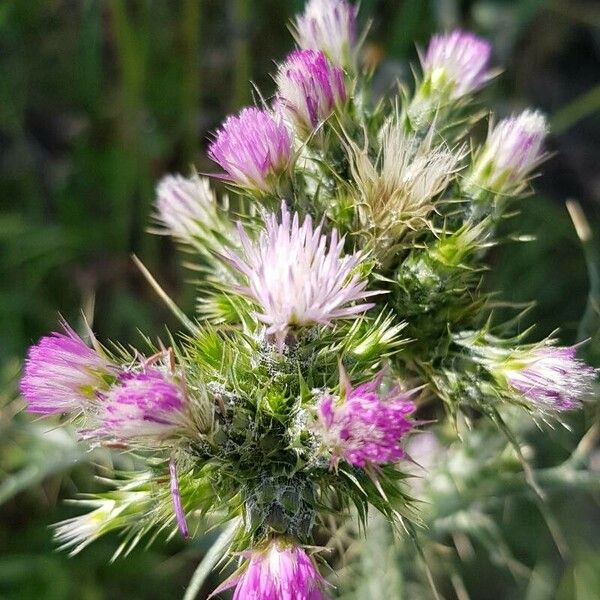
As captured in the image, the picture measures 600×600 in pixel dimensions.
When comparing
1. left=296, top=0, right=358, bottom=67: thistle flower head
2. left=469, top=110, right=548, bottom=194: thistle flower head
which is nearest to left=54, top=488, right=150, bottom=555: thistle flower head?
left=469, top=110, right=548, bottom=194: thistle flower head

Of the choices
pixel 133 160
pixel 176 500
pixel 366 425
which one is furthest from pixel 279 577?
pixel 133 160

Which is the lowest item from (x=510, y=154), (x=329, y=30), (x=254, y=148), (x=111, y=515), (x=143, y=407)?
(x=111, y=515)

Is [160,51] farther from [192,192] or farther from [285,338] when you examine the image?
[285,338]

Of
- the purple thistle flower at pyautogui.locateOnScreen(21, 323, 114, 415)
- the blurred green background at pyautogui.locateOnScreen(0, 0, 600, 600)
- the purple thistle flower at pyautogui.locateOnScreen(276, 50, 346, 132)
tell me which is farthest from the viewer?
the blurred green background at pyautogui.locateOnScreen(0, 0, 600, 600)

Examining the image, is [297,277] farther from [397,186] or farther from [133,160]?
[133,160]

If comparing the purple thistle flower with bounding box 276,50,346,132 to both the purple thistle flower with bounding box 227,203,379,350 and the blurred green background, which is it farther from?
the blurred green background

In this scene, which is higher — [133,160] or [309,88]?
[133,160]

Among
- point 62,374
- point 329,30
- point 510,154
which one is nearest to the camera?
point 62,374
